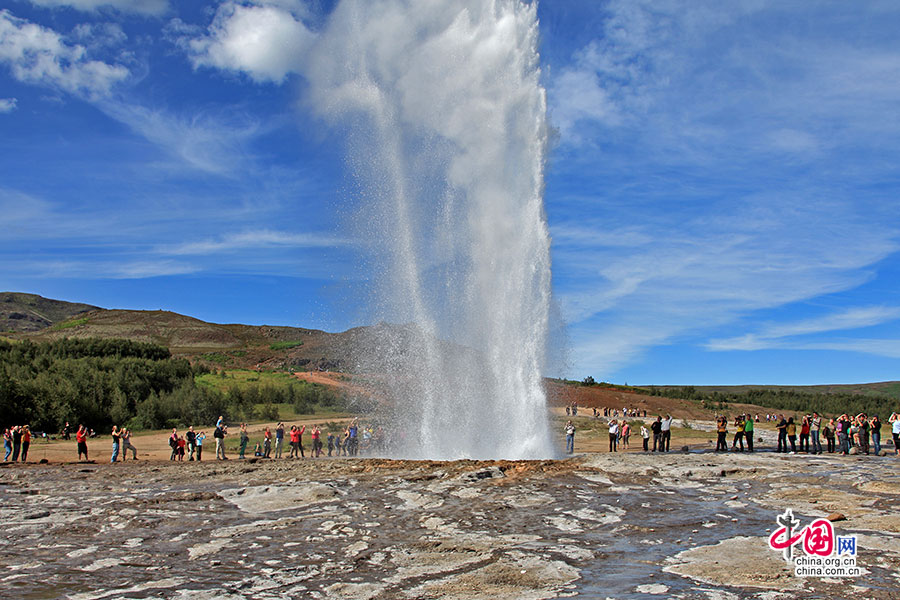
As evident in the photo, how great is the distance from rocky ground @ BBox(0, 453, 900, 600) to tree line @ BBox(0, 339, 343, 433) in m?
21.6

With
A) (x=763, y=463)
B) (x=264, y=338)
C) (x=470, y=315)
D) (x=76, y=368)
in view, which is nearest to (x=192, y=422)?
(x=76, y=368)

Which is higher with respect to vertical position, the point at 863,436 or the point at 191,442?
the point at 863,436

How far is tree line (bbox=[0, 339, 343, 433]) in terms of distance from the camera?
38.8m

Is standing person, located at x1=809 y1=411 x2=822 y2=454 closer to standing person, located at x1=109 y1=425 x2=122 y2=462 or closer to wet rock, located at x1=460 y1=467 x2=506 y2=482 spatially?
wet rock, located at x1=460 y1=467 x2=506 y2=482

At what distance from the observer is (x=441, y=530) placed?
467 inches

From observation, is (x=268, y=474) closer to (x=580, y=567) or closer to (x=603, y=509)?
(x=603, y=509)

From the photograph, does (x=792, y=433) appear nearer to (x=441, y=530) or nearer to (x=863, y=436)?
(x=863, y=436)

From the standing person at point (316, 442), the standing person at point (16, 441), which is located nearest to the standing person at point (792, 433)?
the standing person at point (316, 442)

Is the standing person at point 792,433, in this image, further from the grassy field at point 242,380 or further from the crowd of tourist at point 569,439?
the grassy field at point 242,380

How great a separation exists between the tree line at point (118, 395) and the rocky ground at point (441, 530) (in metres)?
21.6

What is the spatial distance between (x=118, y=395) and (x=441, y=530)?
38541 millimetres

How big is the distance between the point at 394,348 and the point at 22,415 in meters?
27.0

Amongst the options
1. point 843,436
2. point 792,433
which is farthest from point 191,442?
point 843,436

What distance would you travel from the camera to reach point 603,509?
13.8 metres
